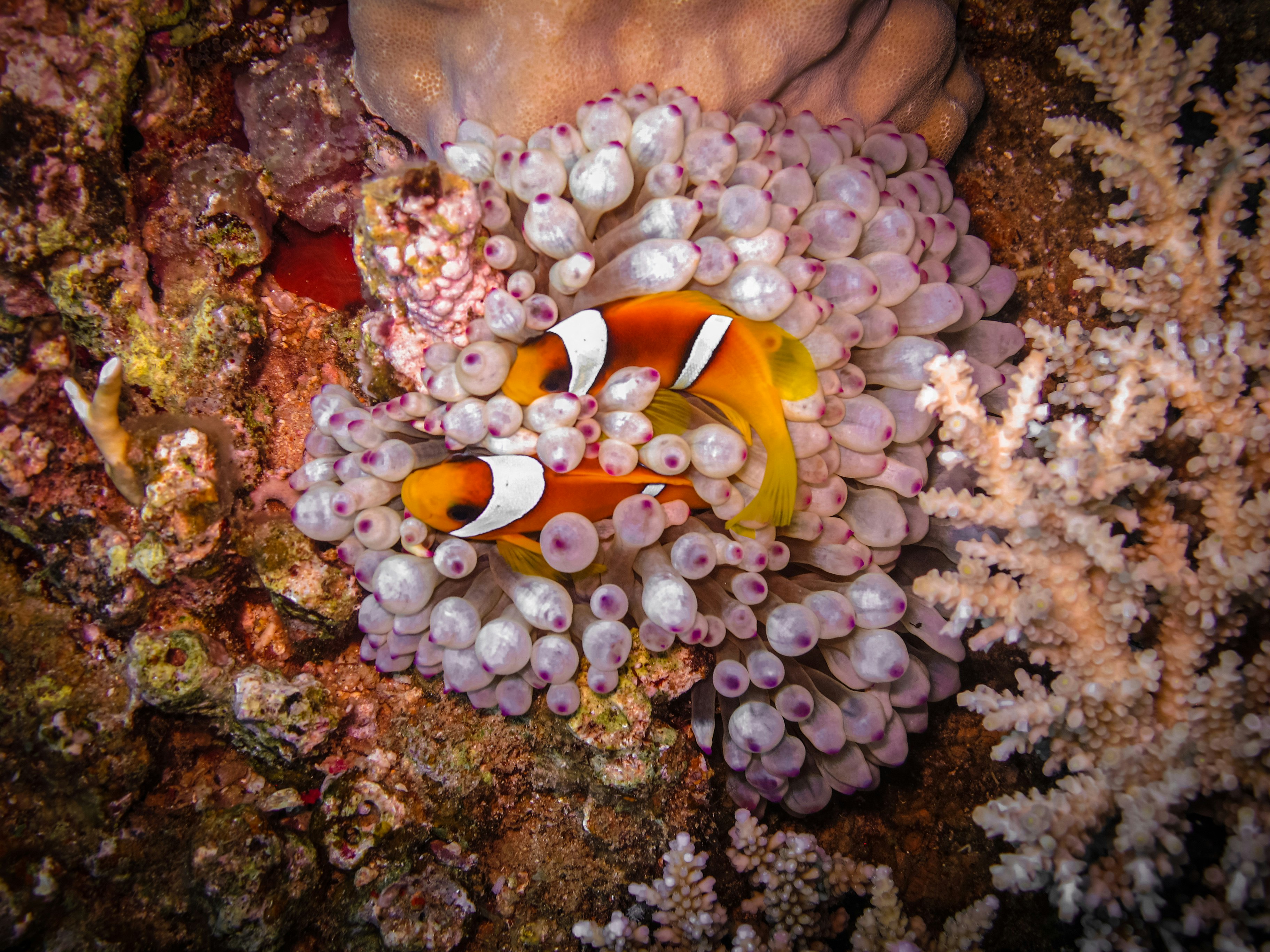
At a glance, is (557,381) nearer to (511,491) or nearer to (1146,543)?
(511,491)

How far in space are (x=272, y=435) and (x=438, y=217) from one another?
844 mm

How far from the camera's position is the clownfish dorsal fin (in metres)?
1.49

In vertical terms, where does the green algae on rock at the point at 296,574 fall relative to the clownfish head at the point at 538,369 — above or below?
below

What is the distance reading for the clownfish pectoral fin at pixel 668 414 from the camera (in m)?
1.59

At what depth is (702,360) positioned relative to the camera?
60.3 inches

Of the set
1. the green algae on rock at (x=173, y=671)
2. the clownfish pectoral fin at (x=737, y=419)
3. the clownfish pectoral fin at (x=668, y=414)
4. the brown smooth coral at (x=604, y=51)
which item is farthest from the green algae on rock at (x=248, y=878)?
the brown smooth coral at (x=604, y=51)

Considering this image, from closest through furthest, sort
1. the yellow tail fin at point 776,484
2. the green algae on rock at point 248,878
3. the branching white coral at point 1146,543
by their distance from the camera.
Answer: the branching white coral at point 1146,543, the yellow tail fin at point 776,484, the green algae on rock at point 248,878

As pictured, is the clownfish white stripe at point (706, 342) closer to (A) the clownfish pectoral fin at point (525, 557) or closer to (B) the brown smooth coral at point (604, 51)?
(A) the clownfish pectoral fin at point (525, 557)

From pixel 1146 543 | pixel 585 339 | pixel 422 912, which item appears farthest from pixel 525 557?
pixel 1146 543

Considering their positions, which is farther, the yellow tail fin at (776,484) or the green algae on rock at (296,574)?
the green algae on rock at (296,574)

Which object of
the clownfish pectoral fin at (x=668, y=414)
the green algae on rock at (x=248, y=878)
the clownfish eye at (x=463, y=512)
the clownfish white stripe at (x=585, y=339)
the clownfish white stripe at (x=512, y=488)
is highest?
the clownfish white stripe at (x=585, y=339)

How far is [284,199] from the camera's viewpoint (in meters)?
1.94

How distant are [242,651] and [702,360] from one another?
4.75ft

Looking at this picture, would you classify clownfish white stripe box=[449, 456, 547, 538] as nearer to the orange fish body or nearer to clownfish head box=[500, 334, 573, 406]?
the orange fish body
